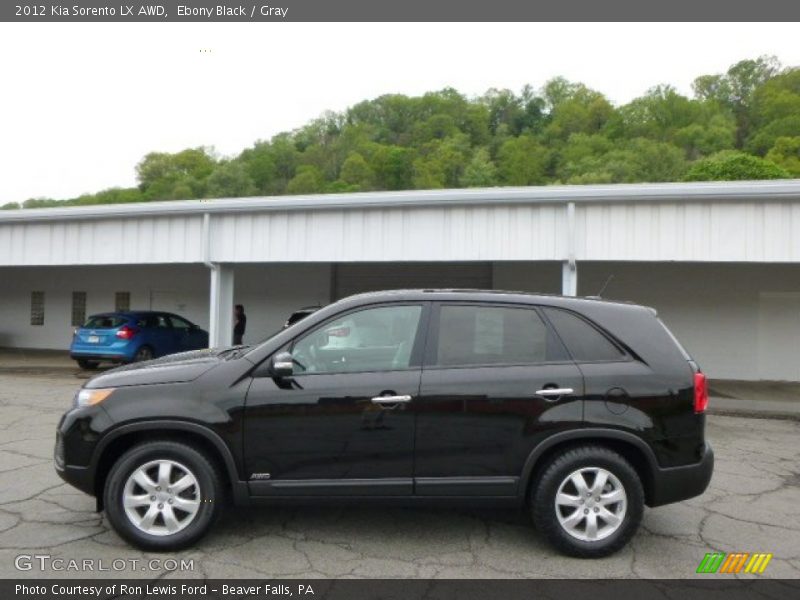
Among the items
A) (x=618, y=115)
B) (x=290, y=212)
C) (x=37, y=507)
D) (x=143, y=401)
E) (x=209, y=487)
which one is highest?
(x=618, y=115)

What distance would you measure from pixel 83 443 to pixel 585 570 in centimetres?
336

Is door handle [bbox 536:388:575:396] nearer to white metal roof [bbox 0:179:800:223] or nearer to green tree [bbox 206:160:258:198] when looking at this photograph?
white metal roof [bbox 0:179:800:223]

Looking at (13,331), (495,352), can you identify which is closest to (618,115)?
(13,331)

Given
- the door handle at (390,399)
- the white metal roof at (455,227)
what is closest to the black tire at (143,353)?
→ the white metal roof at (455,227)

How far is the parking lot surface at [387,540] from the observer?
383 centimetres

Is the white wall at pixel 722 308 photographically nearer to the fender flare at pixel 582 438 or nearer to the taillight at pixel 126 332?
the taillight at pixel 126 332

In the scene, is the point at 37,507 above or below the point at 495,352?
below

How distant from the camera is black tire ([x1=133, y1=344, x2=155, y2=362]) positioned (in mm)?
13523

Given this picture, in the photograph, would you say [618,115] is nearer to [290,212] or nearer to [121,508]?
[290,212]

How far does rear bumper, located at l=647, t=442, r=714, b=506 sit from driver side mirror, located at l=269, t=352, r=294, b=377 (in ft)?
8.20

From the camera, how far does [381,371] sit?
411 centimetres

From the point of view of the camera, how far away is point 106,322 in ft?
44.9

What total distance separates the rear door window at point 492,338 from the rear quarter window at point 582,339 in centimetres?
8

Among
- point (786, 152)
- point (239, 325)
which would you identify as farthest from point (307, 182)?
point (239, 325)
